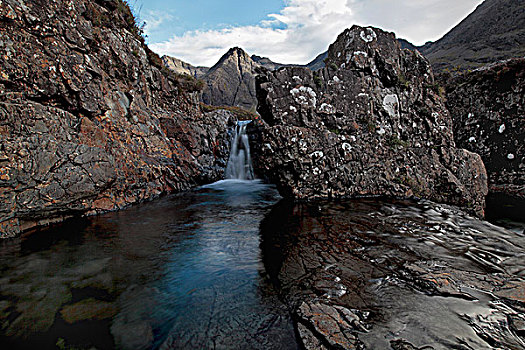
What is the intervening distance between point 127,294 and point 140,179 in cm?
714

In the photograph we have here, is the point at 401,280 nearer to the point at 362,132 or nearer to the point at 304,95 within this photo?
the point at 362,132

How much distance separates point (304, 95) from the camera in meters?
8.15

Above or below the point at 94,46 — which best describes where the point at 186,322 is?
below

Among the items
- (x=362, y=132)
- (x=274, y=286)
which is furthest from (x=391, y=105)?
(x=274, y=286)

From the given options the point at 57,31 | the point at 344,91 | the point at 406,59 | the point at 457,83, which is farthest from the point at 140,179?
the point at 457,83

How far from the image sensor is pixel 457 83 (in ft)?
42.2

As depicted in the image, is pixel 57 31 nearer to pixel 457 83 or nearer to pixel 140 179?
pixel 140 179

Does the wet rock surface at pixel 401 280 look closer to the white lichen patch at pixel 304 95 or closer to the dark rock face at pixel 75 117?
the white lichen patch at pixel 304 95

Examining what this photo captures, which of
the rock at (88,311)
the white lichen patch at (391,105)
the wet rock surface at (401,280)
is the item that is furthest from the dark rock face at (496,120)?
the rock at (88,311)

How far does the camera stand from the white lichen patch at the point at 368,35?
871 cm

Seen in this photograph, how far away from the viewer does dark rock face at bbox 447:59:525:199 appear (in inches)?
417

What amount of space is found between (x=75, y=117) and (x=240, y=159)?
412 inches

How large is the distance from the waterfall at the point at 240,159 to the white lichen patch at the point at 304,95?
8.74 m

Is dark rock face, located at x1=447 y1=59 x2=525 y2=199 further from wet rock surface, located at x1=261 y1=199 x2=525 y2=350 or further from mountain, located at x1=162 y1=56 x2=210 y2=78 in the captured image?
mountain, located at x1=162 y1=56 x2=210 y2=78
